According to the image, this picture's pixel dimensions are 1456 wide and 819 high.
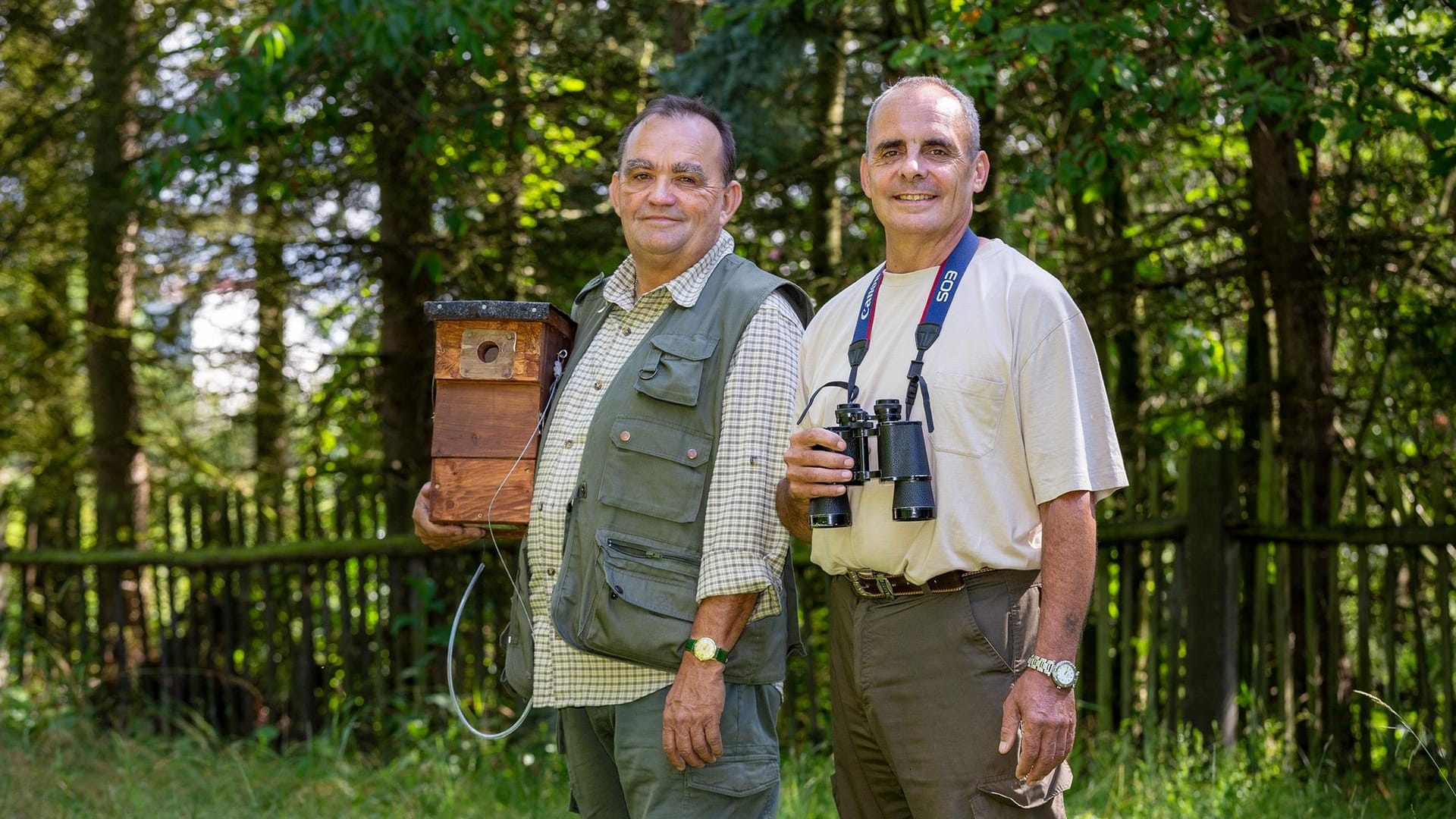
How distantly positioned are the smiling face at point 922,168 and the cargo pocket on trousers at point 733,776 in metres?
1.14

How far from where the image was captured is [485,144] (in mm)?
6398

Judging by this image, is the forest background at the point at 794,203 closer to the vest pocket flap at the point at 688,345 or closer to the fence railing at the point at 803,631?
the fence railing at the point at 803,631

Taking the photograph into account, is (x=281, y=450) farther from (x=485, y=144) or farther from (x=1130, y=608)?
(x=1130, y=608)

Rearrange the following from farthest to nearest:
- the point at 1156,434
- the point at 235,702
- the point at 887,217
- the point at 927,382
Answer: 1. the point at 235,702
2. the point at 1156,434
3. the point at 887,217
4. the point at 927,382

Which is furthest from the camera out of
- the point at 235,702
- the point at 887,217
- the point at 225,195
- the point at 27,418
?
the point at 27,418

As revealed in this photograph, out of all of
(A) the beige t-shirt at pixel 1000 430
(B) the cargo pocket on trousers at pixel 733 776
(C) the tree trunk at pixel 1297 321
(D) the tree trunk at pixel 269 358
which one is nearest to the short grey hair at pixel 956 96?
(A) the beige t-shirt at pixel 1000 430

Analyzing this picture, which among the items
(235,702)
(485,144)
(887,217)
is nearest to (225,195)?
(485,144)

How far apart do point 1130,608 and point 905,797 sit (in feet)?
9.60

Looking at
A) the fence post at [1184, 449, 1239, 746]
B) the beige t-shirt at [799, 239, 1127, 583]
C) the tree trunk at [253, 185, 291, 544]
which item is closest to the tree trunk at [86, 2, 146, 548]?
the tree trunk at [253, 185, 291, 544]

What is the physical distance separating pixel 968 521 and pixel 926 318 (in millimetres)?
410

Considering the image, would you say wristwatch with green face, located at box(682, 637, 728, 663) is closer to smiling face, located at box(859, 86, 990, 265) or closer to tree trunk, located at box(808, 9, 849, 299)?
smiling face, located at box(859, 86, 990, 265)

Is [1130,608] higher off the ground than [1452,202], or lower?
lower

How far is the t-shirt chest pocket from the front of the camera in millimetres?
2418

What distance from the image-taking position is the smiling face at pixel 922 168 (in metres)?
2.56
